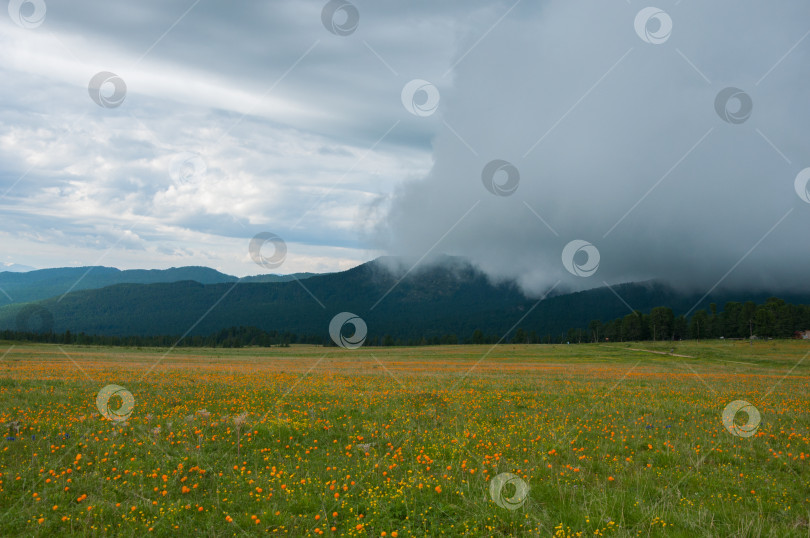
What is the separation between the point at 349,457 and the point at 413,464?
1.63 meters

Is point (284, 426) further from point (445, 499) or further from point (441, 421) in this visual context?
point (445, 499)

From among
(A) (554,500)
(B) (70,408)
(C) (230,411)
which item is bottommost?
(B) (70,408)

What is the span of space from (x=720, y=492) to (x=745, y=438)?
15.0ft

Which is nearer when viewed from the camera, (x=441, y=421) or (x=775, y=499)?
(x=775, y=499)

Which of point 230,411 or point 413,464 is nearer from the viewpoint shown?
point 413,464

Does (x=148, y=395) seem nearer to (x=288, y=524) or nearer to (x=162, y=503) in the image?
(x=162, y=503)

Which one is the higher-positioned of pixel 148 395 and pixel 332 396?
pixel 332 396

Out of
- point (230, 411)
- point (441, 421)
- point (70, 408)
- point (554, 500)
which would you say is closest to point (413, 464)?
point (554, 500)

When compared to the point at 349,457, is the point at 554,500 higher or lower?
higher

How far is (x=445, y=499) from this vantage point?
26.5 ft

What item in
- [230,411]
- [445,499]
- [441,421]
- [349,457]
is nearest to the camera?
[445,499]

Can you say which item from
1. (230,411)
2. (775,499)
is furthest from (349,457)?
(775,499)

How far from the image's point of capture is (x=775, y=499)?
8273 mm

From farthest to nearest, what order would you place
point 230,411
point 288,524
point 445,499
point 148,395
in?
point 148,395 < point 230,411 < point 445,499 < point 288,524
